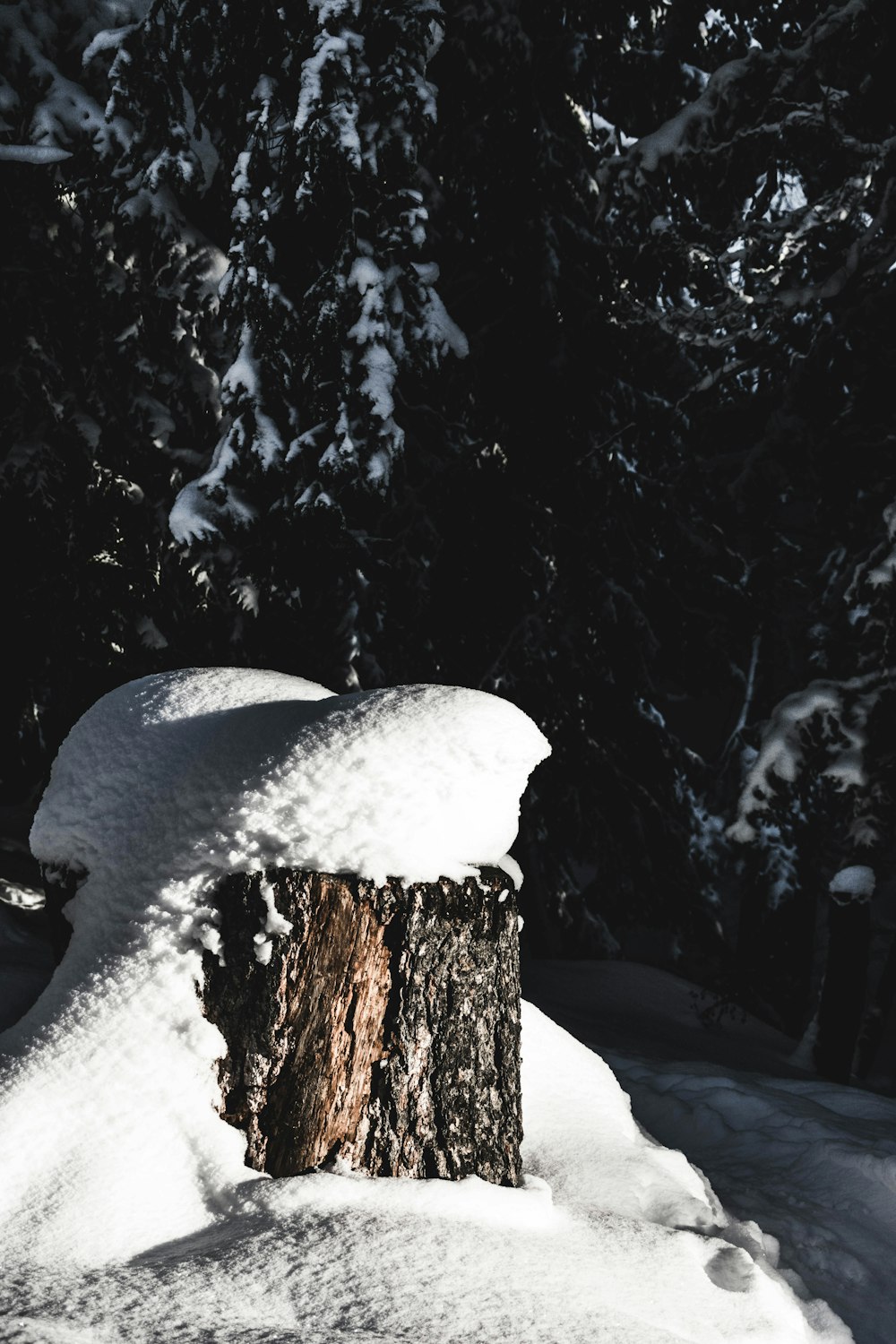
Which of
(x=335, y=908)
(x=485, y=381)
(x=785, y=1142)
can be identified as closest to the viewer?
(x=335, y=908)

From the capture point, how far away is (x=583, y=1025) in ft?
24.1

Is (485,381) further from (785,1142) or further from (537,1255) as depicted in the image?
(537,1255)

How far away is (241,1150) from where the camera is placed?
2.65 metres

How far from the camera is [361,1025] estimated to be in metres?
2.79

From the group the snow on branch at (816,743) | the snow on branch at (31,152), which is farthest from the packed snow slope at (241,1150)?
the snow on branch at (816,743)

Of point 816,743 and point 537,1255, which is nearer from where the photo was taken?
point 537,1255

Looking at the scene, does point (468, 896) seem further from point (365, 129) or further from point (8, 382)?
point (8, 382)

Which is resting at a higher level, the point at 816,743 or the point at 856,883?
the point at 816,743

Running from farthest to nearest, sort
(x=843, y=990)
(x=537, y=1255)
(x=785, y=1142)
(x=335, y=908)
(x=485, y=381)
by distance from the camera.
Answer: (x=485, y=381) → (x=843, y=990) → (x=785, y=1142) → (x=335, y=908) → (x=537, y=1255)

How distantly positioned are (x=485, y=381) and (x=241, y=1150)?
23.2 ft

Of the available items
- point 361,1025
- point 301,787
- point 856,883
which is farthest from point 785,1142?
point 856,883

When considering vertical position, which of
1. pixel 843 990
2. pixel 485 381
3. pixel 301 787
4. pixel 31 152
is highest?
pixel 31 152

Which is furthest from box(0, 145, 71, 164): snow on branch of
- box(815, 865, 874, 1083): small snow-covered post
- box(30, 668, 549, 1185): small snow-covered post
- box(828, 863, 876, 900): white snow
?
box(815, 865, 874, 1083): small snow-covered post

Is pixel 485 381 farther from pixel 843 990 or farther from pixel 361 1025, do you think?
pixel 361 1025
